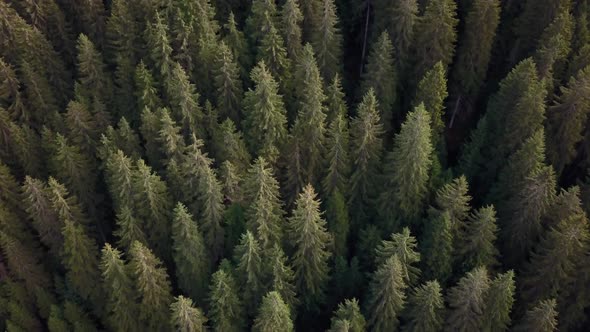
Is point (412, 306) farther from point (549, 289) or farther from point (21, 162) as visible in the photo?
point (21, 162)

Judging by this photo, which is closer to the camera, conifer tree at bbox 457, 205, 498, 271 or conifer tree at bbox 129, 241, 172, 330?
conifer tree at bbox 129, 241, 172, 330

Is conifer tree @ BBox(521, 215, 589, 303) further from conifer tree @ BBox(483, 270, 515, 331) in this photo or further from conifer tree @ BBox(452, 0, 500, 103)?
conifer tree @ BBox(452, 0, 500, 103)

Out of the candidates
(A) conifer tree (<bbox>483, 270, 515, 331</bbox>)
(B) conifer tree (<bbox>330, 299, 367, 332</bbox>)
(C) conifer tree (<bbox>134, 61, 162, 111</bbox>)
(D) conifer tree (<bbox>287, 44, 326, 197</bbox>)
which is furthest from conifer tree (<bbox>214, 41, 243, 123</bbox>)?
(A) conifer tree (<bbox>483, 270, 515, 331</bbox>)

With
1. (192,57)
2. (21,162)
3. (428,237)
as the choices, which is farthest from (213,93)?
(428,237)

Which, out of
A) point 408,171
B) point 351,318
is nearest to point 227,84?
point 408,171

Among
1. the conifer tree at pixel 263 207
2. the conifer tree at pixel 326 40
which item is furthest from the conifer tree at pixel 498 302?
the conifer tree at pixel 326 40

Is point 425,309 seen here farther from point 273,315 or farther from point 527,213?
point 527,213

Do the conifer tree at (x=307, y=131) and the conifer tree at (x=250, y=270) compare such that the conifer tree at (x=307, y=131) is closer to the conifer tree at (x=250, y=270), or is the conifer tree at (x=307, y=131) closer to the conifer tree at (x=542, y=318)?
the conifer tree at (x=250, y=270)
